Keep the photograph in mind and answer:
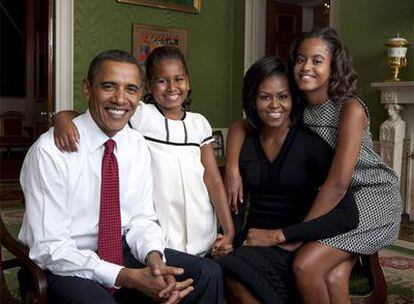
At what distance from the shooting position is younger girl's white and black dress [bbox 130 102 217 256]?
186 centimetres

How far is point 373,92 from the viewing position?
193 inches

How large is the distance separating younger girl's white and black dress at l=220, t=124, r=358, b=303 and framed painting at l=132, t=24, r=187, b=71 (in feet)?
12.7

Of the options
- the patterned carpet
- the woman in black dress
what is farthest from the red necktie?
the patterned carpet

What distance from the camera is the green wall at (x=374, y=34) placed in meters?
4.57

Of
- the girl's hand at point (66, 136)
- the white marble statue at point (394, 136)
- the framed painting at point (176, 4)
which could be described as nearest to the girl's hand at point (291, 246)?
the girl's hand at point (66, 136)

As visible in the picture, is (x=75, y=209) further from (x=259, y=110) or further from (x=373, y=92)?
(x=373, y=92)

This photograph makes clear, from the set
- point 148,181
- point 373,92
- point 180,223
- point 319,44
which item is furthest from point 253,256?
point 373,92

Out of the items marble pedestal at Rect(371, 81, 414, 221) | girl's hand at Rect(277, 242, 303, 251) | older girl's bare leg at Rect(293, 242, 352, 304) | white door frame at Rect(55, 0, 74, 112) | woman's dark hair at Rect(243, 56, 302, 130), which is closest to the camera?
older girl's bare leg at Rect(293, 242, 352, 304)

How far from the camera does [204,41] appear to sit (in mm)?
6176

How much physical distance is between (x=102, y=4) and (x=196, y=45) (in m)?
1.27

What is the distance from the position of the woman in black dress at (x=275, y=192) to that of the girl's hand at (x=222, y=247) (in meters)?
0.06

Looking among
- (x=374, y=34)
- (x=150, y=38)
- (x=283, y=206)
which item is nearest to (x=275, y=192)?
(x=283, y=206)

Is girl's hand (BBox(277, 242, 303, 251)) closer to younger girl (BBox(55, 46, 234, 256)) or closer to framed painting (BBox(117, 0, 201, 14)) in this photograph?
younger girl (BBox(55, 46, 234, 256))

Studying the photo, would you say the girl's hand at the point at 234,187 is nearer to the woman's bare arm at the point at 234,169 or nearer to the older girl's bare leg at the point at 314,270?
the woman's bare arm at the point at 234,169
